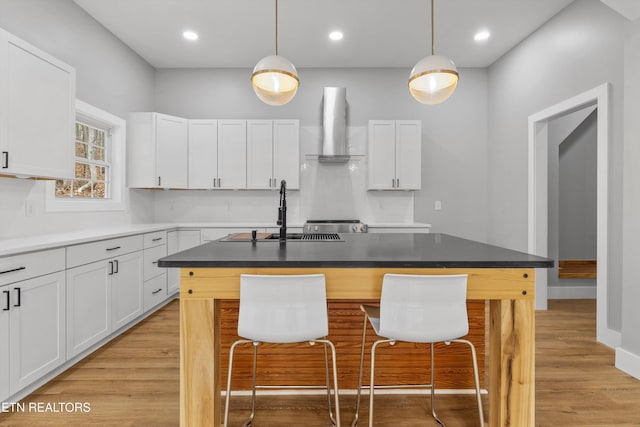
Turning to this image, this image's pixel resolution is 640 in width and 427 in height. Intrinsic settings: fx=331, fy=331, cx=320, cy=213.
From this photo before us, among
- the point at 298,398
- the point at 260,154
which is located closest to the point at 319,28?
the point at 260,154

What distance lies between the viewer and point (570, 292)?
4.15 metres

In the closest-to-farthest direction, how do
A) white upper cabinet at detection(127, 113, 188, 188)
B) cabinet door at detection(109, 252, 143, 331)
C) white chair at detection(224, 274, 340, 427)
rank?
white chair at detection(224, 274, 340, 427)
cabinet door at detection(109, 252, 143, 331)
white upper cabinet at detection(127, 113, 188, 188)

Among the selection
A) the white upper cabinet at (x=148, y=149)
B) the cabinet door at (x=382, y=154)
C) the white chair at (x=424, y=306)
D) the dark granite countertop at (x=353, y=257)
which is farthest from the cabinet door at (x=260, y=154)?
the white chair at (x=424, y=306)

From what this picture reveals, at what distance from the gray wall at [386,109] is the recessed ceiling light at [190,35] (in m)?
0.83

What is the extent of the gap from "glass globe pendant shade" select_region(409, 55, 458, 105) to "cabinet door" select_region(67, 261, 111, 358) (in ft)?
8.75

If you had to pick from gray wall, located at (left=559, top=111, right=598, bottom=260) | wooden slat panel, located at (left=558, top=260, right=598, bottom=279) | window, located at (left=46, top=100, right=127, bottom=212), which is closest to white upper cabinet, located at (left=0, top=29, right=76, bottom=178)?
window, located at (left=46, top=100, right=127, bottom=212)

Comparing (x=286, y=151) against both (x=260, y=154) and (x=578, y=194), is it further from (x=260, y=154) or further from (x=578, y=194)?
(x=578, y=194)

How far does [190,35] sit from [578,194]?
5.39 m

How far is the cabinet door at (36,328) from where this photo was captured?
188 centimetres

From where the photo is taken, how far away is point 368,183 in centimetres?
456

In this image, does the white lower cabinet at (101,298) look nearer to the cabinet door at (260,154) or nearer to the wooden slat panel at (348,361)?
the wooden slat panel at (348,361)

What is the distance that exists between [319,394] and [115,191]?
3371 millimetres

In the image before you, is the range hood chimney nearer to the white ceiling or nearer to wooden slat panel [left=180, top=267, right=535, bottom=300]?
the white ceiling

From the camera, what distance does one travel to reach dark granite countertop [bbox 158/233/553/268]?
1.40 metres
